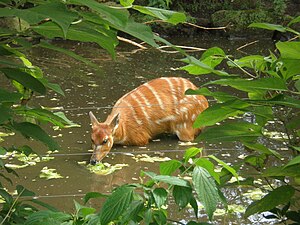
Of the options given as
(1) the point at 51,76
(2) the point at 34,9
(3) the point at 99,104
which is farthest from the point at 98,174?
(2) the point at 34,9

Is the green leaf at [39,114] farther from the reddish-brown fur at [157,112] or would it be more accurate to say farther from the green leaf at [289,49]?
the reddish-brown fur at [157,112]

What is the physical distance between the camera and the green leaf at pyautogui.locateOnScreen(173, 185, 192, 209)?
124 centimetres

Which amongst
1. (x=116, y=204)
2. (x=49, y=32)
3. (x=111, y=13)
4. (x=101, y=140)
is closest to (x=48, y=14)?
(x=111, y=13)

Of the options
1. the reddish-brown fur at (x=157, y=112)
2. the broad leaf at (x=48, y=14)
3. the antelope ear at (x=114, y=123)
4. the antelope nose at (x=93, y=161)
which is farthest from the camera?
the reddish-brown fur at (x=157, y=112)

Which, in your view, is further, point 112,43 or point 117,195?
point 117,195

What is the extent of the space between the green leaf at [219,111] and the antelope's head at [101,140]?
3.78m

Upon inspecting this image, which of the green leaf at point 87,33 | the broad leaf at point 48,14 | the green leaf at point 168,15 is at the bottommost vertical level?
the green leaf at point 87,33

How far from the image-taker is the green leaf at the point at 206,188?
3.93 ft

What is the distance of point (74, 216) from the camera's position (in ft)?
4.13

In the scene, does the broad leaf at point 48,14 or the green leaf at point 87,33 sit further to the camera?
the green leaf at point 87,33

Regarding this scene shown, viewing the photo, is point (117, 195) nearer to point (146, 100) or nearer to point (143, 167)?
point (143, 167)

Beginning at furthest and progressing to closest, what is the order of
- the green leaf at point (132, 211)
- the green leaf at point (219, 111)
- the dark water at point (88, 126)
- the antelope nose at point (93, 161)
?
the antelope nose at point (93, 161)
the dark water at point (88, 126)
the green leaf at point (132, 211)
the green leaf at point (219, 111)

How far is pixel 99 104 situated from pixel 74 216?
201 inches

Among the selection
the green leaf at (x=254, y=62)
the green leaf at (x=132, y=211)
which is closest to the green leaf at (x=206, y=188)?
the green leaf at (x=132, y=211)
